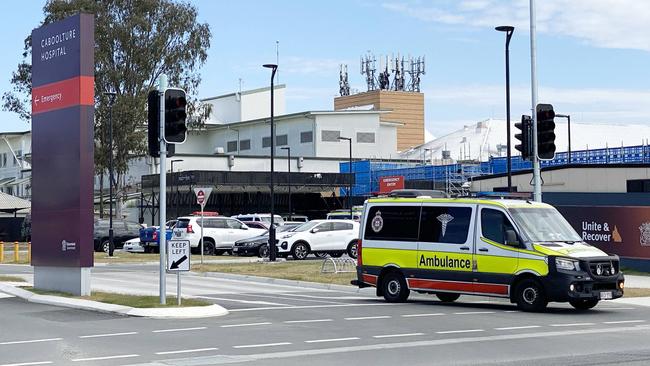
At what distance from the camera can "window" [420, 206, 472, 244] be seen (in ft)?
67.5

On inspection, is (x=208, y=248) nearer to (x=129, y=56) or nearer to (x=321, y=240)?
(x=321, y=240)

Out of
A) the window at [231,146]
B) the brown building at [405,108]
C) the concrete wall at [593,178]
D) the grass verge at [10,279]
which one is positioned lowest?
the grass verge at [10,279]

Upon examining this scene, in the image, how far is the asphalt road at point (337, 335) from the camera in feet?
42.1

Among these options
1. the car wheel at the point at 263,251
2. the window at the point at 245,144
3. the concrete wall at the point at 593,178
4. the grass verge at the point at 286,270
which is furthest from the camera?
the window at the point at 245,144

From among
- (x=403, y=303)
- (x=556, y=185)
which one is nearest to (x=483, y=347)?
(x=403, y=303)

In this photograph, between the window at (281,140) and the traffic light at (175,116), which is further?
the window at (281,140)

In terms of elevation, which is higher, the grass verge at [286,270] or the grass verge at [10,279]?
the grass verge at [286,270]

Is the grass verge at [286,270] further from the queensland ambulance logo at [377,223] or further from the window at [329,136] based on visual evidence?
the window at [329,136]

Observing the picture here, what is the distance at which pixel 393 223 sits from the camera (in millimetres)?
21672

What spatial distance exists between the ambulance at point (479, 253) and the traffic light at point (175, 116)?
15.8 feet

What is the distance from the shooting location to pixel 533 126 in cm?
2491

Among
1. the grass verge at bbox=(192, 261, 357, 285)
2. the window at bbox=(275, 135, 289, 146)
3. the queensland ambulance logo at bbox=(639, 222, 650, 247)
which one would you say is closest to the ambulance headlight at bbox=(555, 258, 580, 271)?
the grass verge at bbox=(192, 261, 357, 285)

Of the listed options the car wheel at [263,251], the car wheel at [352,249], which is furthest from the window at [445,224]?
the car wheel at [263,251]

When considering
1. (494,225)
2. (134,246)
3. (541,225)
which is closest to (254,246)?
(134,246)
